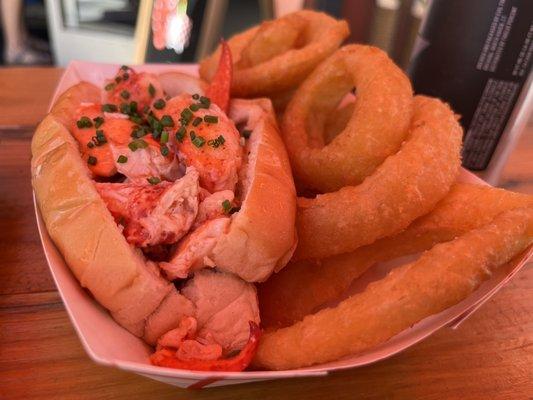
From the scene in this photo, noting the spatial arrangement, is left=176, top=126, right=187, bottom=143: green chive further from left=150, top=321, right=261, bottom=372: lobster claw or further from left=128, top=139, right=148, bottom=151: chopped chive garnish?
left=150, top=321, right=261, bottom=372: lobster claw

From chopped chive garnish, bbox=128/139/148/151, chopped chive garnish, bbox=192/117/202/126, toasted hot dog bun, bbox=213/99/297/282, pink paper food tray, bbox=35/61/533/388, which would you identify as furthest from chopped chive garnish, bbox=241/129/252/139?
pink paper food tray, bbox=35/61/533/388

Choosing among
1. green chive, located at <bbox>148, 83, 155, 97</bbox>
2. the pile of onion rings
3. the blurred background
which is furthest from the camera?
the blurred background

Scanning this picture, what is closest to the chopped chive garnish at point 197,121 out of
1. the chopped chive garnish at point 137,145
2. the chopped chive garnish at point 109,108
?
the chopped chive garnish at point 137,145

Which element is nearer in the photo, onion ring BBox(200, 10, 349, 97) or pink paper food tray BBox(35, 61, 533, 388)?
pink paper food tray BBox(35, 61, 533, 388)

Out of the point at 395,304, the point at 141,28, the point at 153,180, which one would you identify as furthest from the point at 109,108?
the point at 141,28

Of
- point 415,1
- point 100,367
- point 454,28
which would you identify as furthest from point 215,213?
point 415,1
